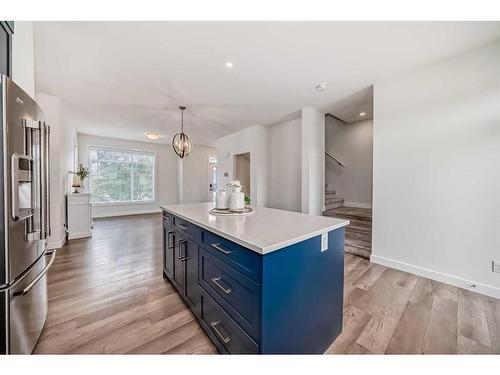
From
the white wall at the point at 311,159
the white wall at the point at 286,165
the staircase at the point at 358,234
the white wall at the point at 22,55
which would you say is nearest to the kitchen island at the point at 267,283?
the white wall at the point at 22,55

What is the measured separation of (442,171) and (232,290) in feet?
8.84

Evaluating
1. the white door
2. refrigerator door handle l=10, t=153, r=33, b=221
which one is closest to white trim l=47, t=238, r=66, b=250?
refrigerator door handle l=10, t=153, r=33, b=221

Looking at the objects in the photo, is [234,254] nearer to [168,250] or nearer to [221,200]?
[221,200]

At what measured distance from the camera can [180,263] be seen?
1862 millimetres

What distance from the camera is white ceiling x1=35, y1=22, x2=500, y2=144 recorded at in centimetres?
185

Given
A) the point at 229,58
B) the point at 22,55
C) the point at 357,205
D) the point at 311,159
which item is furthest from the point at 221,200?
the point at 357,205

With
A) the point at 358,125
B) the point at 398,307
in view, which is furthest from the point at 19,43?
the point at 358,125

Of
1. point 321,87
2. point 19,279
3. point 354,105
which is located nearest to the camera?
point 19,279

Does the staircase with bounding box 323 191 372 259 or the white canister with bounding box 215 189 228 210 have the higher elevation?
the white canister with bounding box 215 189 228 210

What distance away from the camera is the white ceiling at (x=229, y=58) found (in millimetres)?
1854

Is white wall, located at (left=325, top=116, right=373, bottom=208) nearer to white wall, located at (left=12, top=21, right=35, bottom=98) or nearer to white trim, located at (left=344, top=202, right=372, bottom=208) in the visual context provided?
white trim, located at (left=344, top=202, right=372, bottom=208)

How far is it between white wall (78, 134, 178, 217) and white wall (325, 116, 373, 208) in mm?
5674

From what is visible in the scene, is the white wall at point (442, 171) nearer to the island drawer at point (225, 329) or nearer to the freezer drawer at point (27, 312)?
the island drawer at point (225, 329)

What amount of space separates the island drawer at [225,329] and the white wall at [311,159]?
9.43 ft
